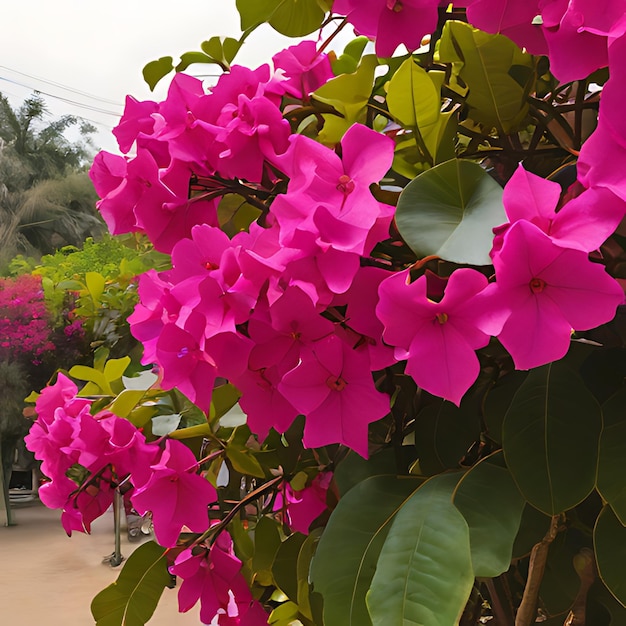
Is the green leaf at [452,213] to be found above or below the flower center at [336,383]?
above

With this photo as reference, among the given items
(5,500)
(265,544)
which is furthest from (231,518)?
(5,500)

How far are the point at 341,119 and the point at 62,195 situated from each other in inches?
70.7

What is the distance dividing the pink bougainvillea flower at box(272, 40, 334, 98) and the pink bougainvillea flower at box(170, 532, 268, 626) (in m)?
0.31

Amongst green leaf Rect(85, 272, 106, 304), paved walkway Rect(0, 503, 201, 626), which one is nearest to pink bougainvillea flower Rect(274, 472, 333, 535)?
green leaf Rect(85, 272, 106, 304)

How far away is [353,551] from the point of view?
0.26m

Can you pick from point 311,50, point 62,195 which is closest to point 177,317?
point 311,50

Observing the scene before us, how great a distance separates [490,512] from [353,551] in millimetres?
58

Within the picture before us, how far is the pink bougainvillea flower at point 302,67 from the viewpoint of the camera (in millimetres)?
342

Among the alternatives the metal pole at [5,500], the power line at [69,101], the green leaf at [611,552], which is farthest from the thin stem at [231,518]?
the power line at [69,101]

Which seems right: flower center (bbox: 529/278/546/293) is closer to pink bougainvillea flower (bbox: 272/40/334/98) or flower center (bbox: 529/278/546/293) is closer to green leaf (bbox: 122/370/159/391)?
pink bougainvillea flower (bbox: 272/40/334/98)

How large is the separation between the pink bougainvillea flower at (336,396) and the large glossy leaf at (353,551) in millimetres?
29

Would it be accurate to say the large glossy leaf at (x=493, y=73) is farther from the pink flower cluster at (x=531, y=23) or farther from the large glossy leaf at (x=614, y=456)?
the large glossy leaf at (x=614, y=456)

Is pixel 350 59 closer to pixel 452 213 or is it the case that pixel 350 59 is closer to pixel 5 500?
pixel 452 213

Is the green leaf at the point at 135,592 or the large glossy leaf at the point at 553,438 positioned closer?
the large glossy leaf at the point at 553,438
